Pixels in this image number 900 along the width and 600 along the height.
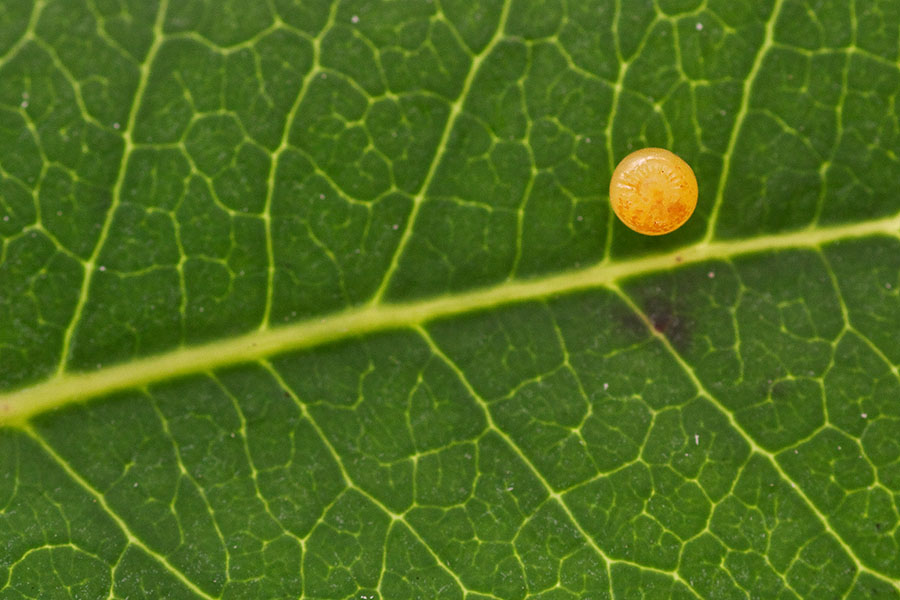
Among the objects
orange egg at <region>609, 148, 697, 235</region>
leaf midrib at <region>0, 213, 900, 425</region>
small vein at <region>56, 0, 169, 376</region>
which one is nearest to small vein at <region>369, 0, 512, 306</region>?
leaf midrib at <region>0, 213, 900, 425</region>

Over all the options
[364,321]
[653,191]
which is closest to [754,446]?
[653,191]

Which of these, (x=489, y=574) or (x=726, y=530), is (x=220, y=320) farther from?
(x=726, y=530)

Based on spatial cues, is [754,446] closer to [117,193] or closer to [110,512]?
[110,512]

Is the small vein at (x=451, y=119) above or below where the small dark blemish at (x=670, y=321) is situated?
above

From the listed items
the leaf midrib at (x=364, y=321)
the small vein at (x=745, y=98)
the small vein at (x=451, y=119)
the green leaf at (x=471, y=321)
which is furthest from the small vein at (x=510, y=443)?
the small vein at (x=745, y=98)

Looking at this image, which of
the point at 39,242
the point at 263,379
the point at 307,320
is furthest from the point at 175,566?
the point at 39,242

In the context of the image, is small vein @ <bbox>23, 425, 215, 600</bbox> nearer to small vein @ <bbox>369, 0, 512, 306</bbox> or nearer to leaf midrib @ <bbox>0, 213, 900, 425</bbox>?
leaf midrib @ <bbox>0, 213, 900, 425</bbox>

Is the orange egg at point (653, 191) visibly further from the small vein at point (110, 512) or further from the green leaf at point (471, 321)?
the small vein at point (110, 512)
